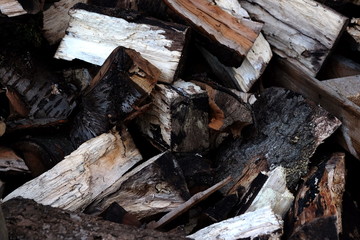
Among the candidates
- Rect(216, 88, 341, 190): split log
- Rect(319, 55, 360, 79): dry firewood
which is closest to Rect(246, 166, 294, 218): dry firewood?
Rect(216, 88, 341, 190): split log

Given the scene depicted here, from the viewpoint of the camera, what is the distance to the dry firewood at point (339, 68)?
2.96 metres

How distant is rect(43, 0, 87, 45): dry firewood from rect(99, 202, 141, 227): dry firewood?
3.96 feet

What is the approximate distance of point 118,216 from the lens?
2240mm

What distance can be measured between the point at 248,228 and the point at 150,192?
0.53 m

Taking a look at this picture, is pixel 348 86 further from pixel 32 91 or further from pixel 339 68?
pixel 32 91

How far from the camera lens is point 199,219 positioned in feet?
7.91

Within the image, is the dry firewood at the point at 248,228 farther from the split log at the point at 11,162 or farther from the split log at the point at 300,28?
the split log at the point at 300,28

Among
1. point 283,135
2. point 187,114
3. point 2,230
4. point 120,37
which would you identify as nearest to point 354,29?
point 283,135

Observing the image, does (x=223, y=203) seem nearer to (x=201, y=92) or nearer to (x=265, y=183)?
(x=265, y=183)

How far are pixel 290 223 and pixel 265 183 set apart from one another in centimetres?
23

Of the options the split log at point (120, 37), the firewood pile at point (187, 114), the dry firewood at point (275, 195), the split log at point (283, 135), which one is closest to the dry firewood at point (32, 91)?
the firewood pile at point (187, 114)

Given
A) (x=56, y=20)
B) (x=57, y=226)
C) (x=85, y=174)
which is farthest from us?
(x=56, y=20)

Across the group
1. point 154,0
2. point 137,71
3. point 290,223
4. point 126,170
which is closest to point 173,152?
point 126,170

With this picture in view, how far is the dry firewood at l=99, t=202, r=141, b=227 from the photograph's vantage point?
2.23 metres
